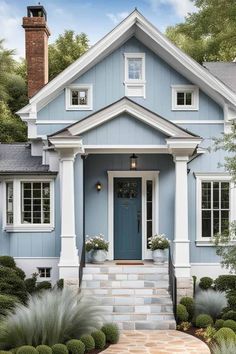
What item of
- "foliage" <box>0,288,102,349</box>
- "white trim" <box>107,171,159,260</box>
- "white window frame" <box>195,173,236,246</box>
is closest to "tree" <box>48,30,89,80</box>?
"white trim" <box>107,171,159,260</box>

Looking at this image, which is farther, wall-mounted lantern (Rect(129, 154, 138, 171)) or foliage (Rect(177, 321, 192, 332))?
wall-mounted lantern (Rect(129, 154, 138, 171))

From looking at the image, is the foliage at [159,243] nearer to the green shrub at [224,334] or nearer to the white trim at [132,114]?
the white trim at [132,114]

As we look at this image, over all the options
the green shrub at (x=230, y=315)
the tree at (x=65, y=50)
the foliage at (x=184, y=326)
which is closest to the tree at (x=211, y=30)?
the tree at (x=65, y=50)

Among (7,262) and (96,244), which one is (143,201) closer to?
(96,244)

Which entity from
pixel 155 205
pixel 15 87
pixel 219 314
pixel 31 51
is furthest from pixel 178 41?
pixel 219 314

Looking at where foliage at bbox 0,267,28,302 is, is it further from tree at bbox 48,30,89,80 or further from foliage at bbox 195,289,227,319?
tree at bbox 48,30,89,80

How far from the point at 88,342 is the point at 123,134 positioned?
6.15 m

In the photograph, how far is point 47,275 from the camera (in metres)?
16.8

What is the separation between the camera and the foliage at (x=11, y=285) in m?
13.8

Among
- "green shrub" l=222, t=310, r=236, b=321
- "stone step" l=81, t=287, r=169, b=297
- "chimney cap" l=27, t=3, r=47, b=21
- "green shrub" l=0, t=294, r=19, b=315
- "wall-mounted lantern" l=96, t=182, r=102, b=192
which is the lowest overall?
"green shrub" l=222, t=310, r=236, b=321

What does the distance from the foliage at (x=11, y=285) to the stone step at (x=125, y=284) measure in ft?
5.84

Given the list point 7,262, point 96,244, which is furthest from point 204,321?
point 7,262

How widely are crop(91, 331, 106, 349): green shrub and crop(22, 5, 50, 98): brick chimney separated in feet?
32.2

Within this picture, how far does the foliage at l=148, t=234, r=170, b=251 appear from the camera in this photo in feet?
52.6
